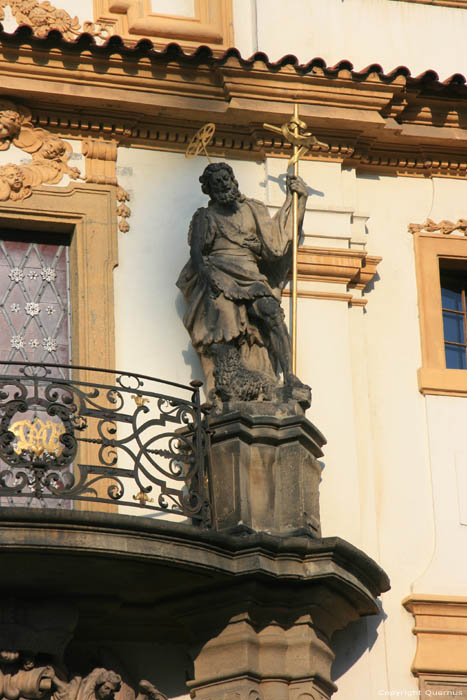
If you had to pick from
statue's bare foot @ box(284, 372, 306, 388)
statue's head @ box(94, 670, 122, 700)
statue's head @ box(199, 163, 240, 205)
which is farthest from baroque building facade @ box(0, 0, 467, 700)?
statue's head @ box(199, 163, 240, 205)

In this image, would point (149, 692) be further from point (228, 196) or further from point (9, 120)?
point (9, 120)

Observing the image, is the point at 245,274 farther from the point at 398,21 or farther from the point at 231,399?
the point at 398,21

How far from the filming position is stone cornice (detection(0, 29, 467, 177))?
13383mm

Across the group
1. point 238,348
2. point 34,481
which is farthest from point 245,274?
point 34,481

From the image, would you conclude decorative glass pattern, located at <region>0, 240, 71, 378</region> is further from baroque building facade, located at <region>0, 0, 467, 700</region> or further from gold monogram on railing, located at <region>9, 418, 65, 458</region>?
gold monogram on railing, located at <region>9, 418, 65, 458</region>

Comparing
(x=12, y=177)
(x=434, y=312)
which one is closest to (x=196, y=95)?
(x=12, y=177)

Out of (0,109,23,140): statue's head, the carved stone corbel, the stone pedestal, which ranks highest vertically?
(0,109,23,140): statue's head

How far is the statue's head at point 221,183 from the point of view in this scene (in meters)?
13.1

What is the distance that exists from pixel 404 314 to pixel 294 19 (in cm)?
227

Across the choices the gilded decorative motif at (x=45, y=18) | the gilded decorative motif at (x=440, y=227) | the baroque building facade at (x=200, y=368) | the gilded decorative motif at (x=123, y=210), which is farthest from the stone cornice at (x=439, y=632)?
the gilded decorative motif at (x=45, y=18)

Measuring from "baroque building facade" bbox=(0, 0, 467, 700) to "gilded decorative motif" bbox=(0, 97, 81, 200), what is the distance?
2 centimetres

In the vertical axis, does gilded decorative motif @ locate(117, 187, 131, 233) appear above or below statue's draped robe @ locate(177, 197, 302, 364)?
above

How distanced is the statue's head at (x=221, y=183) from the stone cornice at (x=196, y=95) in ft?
2.17

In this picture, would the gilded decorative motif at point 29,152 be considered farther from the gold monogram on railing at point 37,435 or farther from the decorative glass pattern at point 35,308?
the gold monogram on railing at point 37,435
